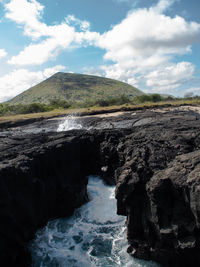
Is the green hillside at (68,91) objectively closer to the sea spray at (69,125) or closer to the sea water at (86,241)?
the sea spray at (69,125)

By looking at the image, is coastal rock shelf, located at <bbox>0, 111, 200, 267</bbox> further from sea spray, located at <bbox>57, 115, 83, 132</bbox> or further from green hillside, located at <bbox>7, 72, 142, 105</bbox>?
green hillside, located at <bbox>7, 72, 142, 105</bbox>

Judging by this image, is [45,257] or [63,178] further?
[63,178]

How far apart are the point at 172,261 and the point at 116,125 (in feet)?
57.8

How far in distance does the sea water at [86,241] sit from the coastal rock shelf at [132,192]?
1.72 feet

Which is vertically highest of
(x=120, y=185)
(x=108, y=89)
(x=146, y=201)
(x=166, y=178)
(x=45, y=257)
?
(x=108, y=89)

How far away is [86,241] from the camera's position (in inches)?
432

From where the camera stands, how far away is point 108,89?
583 feet

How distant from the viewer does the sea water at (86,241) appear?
9.41m

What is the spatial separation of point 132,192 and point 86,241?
4.48 meters

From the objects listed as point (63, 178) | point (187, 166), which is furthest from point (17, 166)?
point (187, 166)

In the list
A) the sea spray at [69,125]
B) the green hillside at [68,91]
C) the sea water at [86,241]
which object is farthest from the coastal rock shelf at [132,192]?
the green hillside at [68,91]

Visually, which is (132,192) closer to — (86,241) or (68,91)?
(86,241)

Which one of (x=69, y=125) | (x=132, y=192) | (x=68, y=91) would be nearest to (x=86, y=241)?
(x=132, y=192)

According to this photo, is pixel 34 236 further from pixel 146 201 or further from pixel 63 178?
pixel 146 201
